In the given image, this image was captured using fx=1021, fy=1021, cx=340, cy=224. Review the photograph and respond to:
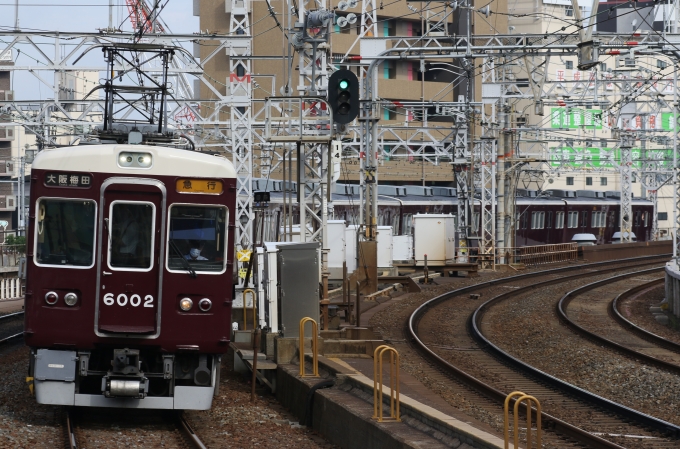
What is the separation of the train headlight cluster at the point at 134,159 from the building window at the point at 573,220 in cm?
4652

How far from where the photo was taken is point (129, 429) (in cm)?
1063

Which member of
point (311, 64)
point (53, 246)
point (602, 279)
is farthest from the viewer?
point (602, 279)

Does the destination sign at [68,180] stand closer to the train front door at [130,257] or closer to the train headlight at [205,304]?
the train front door at [130,257]

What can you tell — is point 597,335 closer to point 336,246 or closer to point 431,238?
point 336,246

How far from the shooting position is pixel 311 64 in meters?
19.0

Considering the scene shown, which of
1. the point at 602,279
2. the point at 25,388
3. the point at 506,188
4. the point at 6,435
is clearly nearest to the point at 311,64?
the point at 25,388

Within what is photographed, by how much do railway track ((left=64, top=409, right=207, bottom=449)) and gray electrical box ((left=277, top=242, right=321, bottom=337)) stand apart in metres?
2.48

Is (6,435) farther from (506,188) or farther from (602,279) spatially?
(506,188)

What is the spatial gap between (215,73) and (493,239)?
25774 mm

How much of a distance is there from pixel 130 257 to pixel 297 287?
3695 millimetres

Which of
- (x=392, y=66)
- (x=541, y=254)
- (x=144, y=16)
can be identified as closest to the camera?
(x=144, y=16)

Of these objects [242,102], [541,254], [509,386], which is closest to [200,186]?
[509,386]

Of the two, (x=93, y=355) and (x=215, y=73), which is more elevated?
(x=215, y=73)

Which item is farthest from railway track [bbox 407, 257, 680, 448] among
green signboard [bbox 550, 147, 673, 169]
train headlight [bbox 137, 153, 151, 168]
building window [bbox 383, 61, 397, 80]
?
building window [bbox 383, 61, 397, 80]
